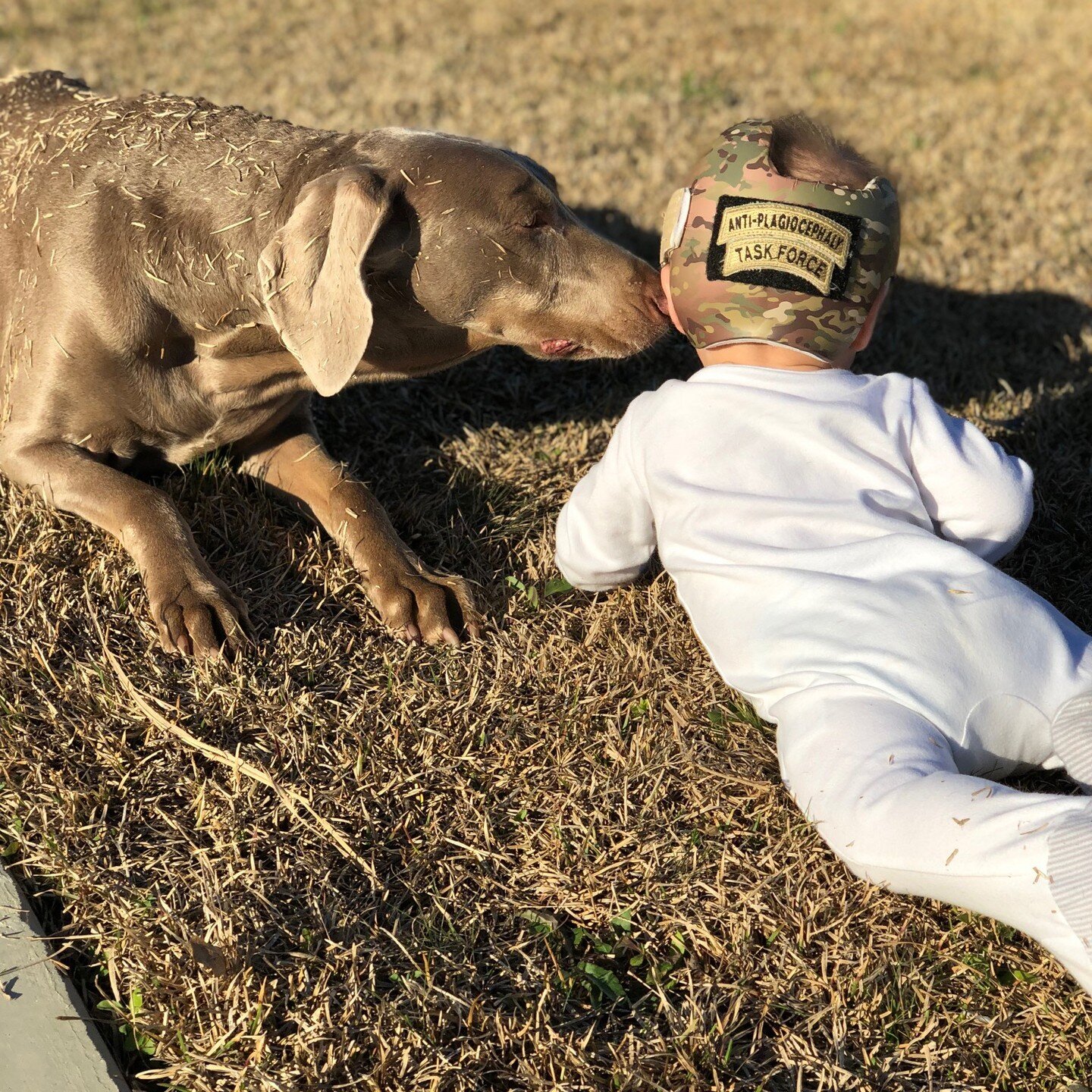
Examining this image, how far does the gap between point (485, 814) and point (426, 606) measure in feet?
2.03


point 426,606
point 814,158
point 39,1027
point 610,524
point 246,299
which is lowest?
point 39,1027

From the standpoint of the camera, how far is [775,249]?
2.49 meters

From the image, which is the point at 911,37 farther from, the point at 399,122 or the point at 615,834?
the point at 615,834

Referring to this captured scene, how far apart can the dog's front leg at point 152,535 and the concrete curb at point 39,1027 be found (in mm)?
730

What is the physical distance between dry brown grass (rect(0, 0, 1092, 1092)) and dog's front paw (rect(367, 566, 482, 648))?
2.3 inches

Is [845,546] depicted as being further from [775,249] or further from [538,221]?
[538,221]

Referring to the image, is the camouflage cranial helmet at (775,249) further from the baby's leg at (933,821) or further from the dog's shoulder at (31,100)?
the dog's shoulder at (31,100)

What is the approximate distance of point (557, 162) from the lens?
541cm

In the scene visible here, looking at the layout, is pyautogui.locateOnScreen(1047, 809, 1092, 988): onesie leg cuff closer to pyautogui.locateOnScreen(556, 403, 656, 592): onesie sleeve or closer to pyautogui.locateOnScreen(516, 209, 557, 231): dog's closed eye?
pyautogui.locateOnScreen(556, 403, 656, 592): onesie sleeve

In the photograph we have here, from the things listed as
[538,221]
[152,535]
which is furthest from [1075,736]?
[152,535]

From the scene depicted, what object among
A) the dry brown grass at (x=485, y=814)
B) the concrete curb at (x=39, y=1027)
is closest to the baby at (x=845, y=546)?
the dry brown grass at (x=485, y=814)

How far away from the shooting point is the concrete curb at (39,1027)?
6.71 ft

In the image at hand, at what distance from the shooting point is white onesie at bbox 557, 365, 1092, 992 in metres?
1.96

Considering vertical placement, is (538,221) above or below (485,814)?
above
